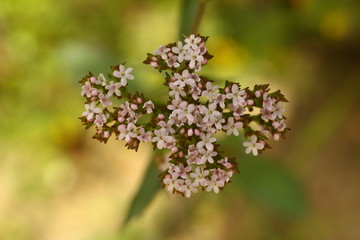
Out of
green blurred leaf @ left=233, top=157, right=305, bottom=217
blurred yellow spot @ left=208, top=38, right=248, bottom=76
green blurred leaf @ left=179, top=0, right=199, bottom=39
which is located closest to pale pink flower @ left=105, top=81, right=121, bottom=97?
green blurred leaf @ left=179, top=0, right=199, bottom=39

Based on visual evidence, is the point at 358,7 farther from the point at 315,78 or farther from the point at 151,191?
the point at 151,191

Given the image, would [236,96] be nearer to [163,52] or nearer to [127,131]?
[163,52]

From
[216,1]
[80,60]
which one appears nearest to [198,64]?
[80,60]

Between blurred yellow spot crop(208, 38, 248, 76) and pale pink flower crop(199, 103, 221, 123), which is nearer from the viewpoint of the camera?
pale pink flower crop(199, 103, 221, 123)

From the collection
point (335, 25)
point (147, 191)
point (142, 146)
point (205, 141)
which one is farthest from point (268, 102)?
point (335, 25)

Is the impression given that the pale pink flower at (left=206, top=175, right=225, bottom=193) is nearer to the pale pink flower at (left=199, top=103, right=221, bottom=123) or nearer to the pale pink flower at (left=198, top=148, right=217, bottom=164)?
the pale pink flower at (left=198, top=148, right=217, bottom=164)

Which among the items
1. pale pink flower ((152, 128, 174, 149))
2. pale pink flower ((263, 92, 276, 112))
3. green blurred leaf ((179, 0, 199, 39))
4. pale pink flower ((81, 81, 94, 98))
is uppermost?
green blurred leaf ((179, 0, 199, 39))
